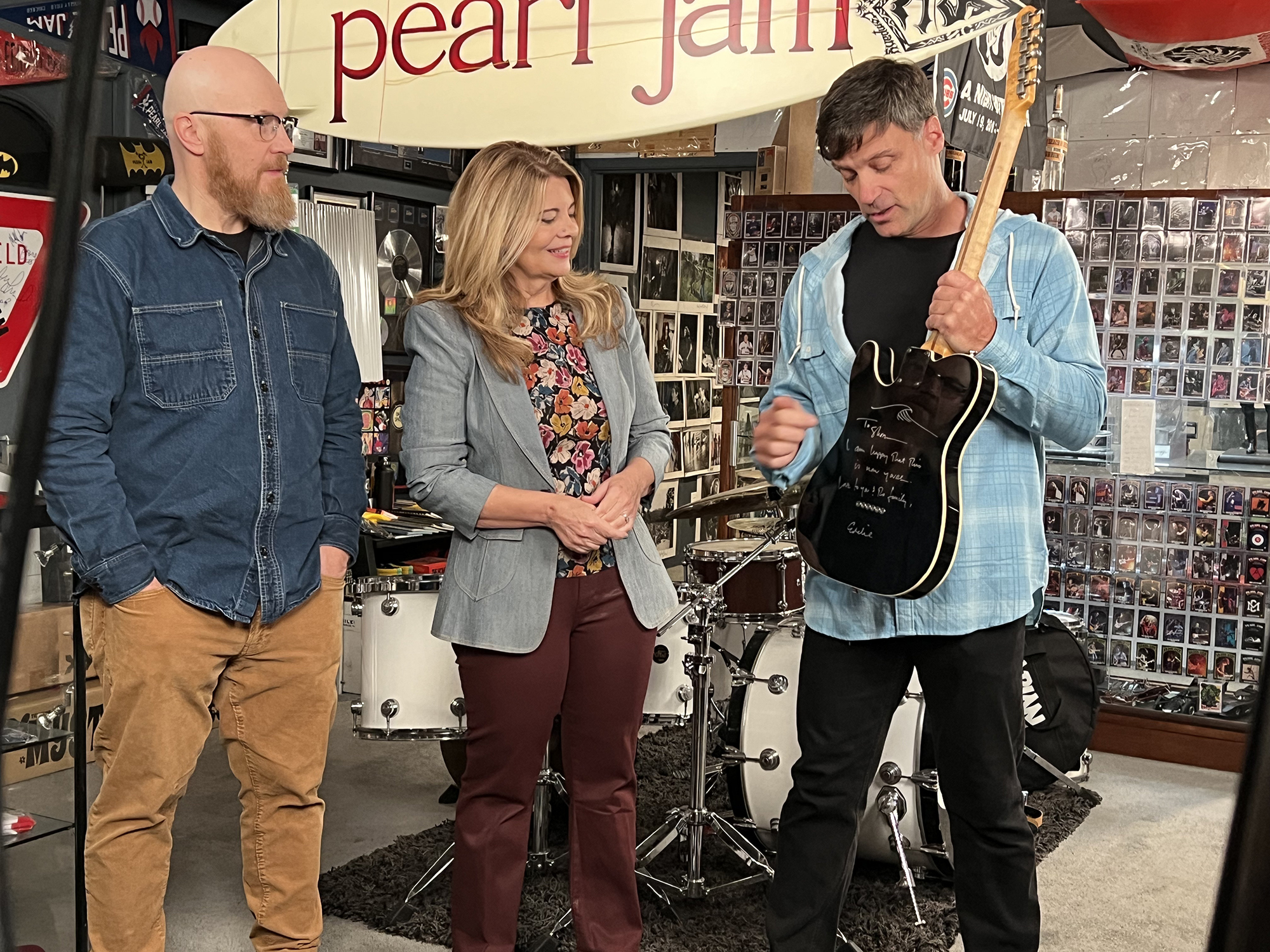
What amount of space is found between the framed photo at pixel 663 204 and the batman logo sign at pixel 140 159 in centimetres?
344

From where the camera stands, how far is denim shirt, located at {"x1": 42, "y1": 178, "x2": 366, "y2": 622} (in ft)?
6.73

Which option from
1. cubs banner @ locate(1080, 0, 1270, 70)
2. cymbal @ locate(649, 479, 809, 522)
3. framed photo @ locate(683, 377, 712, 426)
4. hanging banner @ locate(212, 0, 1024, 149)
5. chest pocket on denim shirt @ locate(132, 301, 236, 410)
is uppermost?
cubs banner @ locate(1080, 0, 1270, 70)

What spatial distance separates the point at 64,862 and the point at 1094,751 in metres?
3.49

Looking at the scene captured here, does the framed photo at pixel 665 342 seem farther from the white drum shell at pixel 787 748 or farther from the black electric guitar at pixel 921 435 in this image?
the black electric guitar at pixel 921 435

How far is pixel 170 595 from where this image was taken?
7.02 ft

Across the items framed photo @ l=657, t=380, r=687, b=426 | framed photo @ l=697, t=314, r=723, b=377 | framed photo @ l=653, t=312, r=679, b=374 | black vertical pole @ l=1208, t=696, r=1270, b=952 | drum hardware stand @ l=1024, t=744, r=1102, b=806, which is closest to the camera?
black vertical pole @ l=1208, t=696, r=1270, b=952

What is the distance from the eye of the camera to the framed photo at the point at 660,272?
7453 millimetres

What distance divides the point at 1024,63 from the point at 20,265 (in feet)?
5.40

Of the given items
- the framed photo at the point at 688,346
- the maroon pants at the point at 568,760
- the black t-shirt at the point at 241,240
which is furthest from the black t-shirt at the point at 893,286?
the framed photo at the point at 688,346

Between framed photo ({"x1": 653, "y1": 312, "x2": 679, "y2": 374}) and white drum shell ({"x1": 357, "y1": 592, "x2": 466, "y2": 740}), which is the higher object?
framed photo ({"x1": 653, "y1": 312, "x2": 679, "y2": 374})

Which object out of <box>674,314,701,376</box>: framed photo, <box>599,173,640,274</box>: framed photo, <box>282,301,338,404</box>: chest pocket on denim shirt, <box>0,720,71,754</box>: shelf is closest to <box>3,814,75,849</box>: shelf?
<box>0,720,71,754</box>: shelf

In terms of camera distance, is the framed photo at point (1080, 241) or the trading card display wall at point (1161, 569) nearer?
the trading card display wall at point (1161, 569)

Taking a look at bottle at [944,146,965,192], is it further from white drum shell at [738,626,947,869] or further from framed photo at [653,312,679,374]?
framed photo at [653,312,679,374]

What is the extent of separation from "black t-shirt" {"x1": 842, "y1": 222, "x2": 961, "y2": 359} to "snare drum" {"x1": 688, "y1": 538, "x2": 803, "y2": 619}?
1234 millimetres
